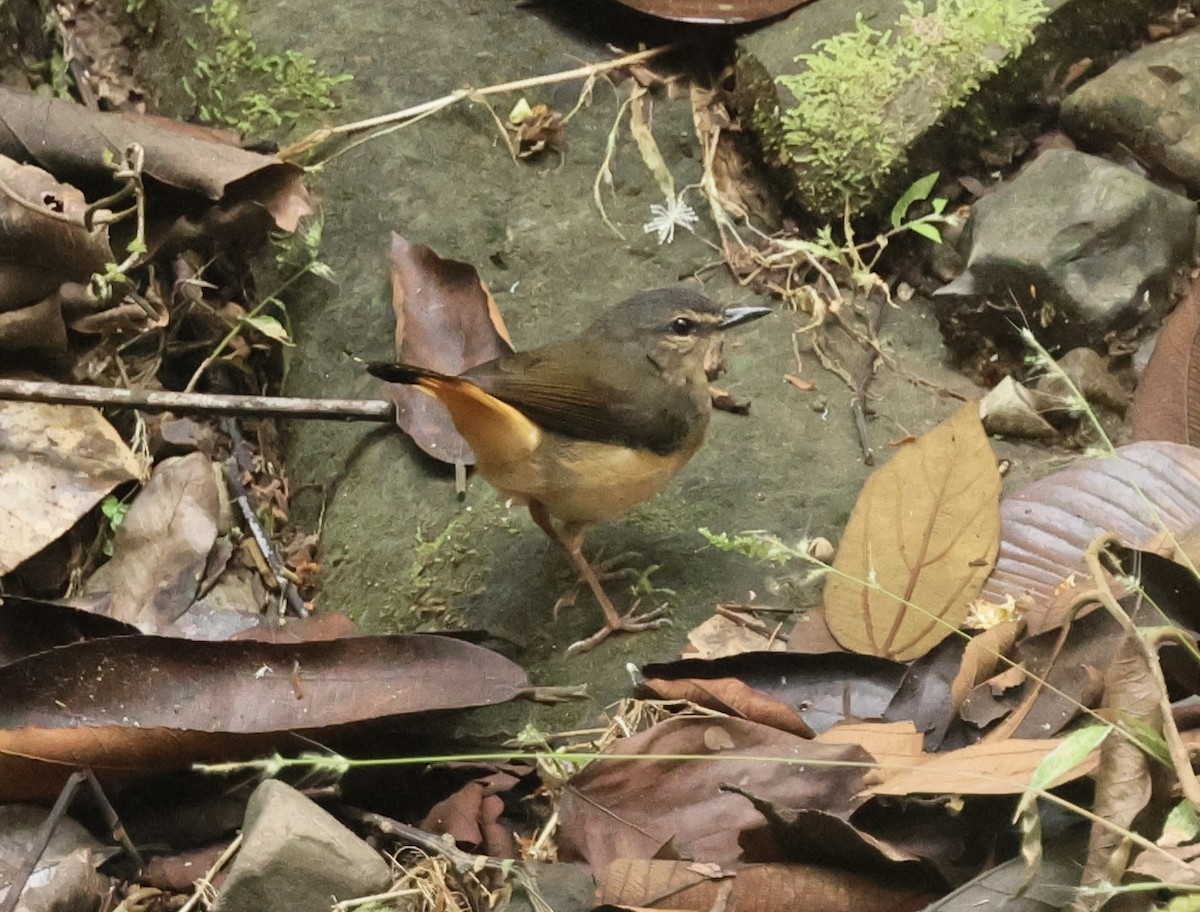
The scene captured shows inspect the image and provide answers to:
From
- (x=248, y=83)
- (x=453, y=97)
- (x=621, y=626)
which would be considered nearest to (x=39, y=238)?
(x=248, y=83)

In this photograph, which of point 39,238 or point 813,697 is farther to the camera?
point 39,238

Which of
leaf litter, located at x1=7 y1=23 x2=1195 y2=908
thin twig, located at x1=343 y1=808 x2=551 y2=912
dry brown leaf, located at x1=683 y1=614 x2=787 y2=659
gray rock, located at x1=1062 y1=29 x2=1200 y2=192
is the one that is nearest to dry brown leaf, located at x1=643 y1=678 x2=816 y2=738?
leaf litter, located at x1=7 y1=23 x2=1195 y2=908

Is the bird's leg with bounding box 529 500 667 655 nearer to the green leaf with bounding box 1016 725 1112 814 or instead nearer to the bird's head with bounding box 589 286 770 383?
the bird's head with bounding box 589 286 770 383

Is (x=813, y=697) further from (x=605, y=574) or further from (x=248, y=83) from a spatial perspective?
(x=248, y=83)

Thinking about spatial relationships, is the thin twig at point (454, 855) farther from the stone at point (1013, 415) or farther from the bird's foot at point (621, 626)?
the stone at point (1013, 415)

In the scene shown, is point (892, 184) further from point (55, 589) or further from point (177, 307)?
point (55, 589)

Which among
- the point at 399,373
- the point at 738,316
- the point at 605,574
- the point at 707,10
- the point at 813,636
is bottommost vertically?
the point at 605,574

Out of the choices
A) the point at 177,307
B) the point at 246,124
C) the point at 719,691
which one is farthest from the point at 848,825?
the point at 246,124
